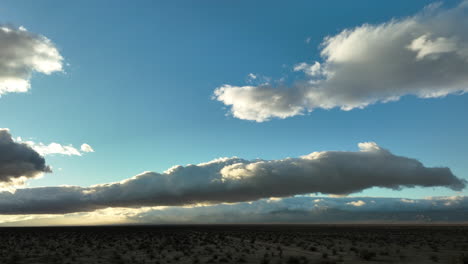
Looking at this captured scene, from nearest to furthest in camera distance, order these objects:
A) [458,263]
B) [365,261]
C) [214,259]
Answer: [458,263] < [365,261] < [214,259]

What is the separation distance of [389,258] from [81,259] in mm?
27801

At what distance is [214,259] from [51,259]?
49.3ft

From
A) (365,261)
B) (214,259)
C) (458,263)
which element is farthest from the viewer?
(214,259)

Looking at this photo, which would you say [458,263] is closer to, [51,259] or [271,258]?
[271,258]

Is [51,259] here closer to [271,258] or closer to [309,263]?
[271,258]

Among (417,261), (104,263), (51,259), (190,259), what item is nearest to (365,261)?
(417,261)

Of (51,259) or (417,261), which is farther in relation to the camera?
(51,259)

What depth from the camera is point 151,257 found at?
30812 mm

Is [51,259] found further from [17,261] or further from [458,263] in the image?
[458,263]

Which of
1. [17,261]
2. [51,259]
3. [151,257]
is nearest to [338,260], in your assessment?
[151,257]

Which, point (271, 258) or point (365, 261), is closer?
point (365, 261)

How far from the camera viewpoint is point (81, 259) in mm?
30062

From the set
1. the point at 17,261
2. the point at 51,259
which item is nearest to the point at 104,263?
the point at 51,259

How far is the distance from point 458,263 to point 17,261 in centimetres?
3618
